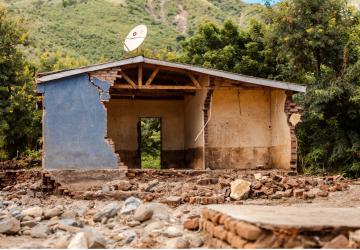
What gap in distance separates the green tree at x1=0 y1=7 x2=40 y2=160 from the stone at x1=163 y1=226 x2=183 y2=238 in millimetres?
18673

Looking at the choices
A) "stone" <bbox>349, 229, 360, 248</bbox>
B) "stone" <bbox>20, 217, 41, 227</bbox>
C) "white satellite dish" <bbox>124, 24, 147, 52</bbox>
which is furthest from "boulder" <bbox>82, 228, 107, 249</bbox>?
"white satellite dish" <bbox>124, 24, 147, 52</bbox>

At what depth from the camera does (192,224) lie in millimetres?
7930

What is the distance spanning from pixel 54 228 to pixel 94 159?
Result: 6.37 meters

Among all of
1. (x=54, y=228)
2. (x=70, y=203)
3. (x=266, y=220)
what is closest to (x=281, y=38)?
(x=70, y=203)

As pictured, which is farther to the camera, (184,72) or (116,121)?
(116,121)

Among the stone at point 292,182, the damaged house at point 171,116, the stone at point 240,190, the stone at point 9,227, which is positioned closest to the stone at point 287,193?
the stone at point 292,182

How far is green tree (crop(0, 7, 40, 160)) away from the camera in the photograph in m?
25.6

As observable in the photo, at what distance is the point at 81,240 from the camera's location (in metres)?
6.79

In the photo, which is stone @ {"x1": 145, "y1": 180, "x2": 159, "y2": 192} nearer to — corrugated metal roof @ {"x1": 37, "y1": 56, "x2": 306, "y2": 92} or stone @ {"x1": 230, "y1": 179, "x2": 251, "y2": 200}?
stone @ {"x1": 230, "y1": 179, "x2": 251, "y2": 200}

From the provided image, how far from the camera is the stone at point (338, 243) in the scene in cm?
546

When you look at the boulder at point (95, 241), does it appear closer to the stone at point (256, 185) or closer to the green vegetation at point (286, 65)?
the stone at point (256, 185)

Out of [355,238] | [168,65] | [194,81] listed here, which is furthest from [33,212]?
[194,81]

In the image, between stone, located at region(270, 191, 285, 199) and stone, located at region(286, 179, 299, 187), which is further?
stone, located at region(286, 179, 299, 187)

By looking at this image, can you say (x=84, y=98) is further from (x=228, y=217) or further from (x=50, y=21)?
(x=50, y=21)
